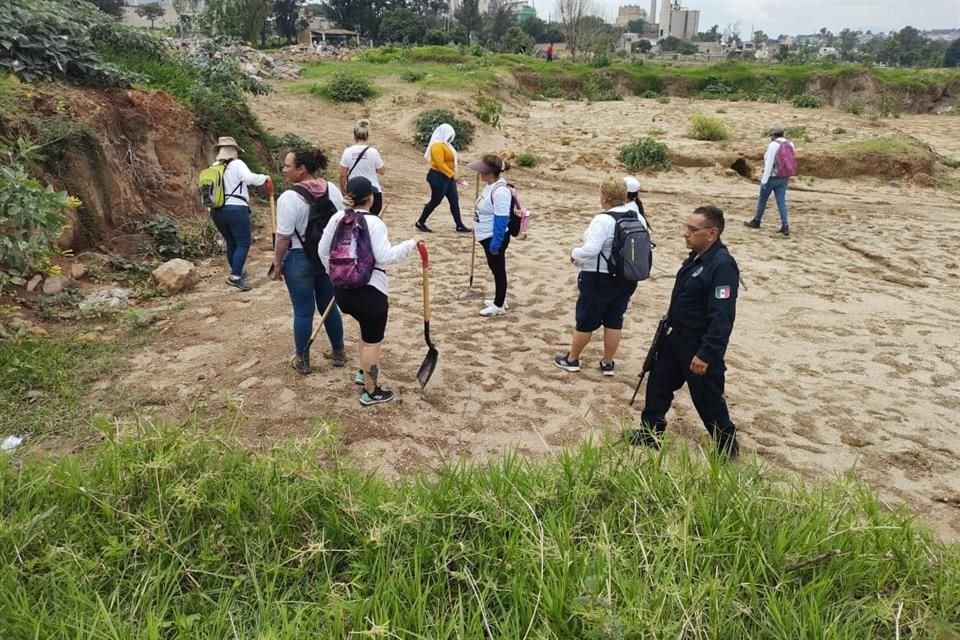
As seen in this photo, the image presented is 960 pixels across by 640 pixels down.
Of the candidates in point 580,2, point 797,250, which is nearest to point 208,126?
point 797,250

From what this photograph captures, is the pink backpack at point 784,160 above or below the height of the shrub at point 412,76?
below

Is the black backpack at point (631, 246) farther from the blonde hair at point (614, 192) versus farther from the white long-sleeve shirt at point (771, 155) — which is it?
the white long-sleeve shirt at point (771, 155)

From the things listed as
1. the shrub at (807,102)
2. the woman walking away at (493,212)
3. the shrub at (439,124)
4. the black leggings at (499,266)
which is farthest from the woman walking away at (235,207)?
the shrub at (807,102)

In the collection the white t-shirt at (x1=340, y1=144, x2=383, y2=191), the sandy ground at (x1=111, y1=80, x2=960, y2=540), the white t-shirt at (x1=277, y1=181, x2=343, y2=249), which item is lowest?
the sandy ground at (x1=111, y1=80, x2=960, y2=540)

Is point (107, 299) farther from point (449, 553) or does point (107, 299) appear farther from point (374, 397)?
point (449, 553)

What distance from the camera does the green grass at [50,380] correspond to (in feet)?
14.0

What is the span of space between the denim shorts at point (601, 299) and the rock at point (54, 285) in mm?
5122

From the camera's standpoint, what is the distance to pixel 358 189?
13.6 ft

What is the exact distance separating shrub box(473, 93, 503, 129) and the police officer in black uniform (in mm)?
15125

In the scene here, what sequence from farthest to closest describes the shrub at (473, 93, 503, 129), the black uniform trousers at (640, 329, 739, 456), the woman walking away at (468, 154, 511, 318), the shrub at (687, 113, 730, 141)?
1. the shrub at (473, 93, 503, 129)
2. the shrub at (687, 113, 730, 141)
3. the woman walking away at (468, 154, 511, 318)
4. the black uniform trousers at (640, 329, 739, 456)

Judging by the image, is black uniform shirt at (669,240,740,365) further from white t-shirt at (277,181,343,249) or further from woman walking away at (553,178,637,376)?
white t-shirt at (277,181,343,249)

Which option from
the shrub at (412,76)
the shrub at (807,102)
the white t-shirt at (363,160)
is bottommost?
the white t-shirt at (363,160)

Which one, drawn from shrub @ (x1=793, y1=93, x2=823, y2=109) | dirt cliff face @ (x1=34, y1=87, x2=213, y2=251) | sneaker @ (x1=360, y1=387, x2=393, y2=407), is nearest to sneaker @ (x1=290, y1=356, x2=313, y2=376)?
sneaker @ (x1=360, y1=387, x2=393, y2=407)

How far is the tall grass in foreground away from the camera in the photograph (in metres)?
2.26
